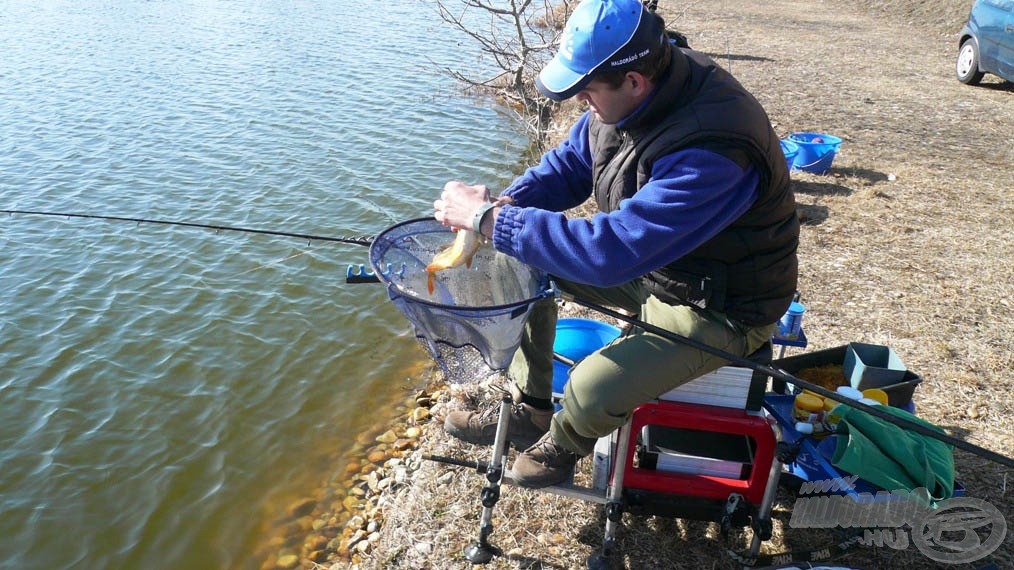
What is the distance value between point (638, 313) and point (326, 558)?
2.05 meters

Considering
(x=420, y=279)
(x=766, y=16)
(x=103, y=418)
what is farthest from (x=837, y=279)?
(x=766, y=16)

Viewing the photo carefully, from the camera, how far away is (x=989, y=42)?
32.4 feet

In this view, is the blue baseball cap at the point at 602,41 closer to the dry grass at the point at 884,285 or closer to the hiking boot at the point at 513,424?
the hiking boot at the point at 513,424

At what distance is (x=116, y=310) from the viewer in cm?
580

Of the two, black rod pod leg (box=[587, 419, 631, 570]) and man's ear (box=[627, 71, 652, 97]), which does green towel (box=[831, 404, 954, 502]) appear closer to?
black rod pod leg (box=[587, 419, 631, 570])

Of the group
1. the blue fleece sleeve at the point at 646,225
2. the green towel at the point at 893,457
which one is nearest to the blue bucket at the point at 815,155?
the green towel at the point at 893,457

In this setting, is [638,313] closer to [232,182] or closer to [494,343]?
[494,343]

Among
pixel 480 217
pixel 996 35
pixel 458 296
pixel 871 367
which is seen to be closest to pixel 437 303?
pixel 480 217

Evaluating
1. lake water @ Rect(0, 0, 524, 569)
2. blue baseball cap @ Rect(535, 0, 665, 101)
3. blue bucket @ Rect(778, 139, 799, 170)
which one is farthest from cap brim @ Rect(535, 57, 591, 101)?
blue bucket @ Rect(778, 139, 799, 170)

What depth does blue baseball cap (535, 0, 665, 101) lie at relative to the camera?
84.8 inches

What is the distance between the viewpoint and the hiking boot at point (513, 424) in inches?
114

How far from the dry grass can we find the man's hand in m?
1.41

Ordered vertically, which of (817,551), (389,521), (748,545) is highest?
(817,551)

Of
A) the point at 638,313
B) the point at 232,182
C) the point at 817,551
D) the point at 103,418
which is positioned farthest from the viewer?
the point at 232,182
